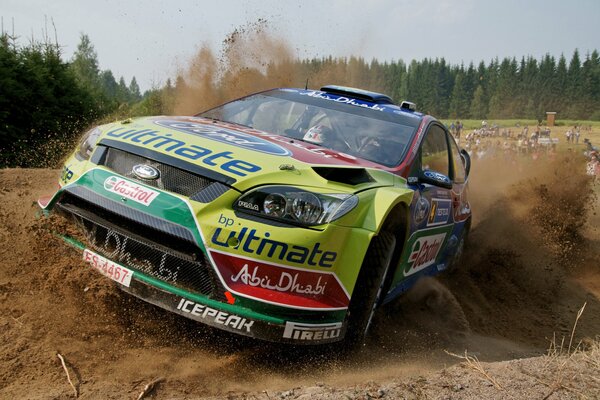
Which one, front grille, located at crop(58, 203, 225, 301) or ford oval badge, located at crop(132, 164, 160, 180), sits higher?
ford oval badge, located at crop(132, 164, 160, 180)

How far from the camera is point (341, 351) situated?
3729 mm

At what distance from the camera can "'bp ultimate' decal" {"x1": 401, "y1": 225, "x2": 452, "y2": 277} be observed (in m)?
4.31

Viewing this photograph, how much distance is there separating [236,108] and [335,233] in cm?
248

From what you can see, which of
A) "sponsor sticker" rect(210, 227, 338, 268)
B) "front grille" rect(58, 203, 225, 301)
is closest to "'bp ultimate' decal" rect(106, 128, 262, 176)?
"sponsor sticker" rect(210, 227, 338, 268)

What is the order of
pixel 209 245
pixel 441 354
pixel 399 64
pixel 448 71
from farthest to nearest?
pixel 399 64 → pixel 448 71 → pixel 441 354 → pixel 209 245

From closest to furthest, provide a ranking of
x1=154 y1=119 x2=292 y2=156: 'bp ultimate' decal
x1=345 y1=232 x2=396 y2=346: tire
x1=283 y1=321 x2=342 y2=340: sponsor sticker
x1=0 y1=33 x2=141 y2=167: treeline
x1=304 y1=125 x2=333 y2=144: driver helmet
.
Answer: x1=283 y1=321 x2=342 y2=340: sponsor sticker
x1=345 y1=232 x2=396 y2=346: tire
x1=154 y1=119 x2=292 y2=156: 'bp ultimate' decal
x1=304 y1=125 x2=333 y2=144: driver helmet
x1=0 y1=33 x2=141 y2=167: treeline

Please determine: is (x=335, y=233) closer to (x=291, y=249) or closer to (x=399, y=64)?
(x=291, y=249)

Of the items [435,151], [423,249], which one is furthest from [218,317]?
[435,151]

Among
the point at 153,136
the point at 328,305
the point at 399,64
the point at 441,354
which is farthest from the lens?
the point at 399,64

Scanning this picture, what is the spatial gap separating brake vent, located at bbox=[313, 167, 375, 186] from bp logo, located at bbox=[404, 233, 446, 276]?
0.93 m

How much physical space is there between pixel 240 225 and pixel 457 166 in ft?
12.3

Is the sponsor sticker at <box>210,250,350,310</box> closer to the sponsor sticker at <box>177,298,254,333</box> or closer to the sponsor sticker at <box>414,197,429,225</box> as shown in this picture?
the sponsor sticker at <box>177,298,254,333</box>

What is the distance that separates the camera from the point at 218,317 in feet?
10.3

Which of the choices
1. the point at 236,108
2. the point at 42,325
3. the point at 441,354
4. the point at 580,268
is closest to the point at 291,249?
the point at 42,325
